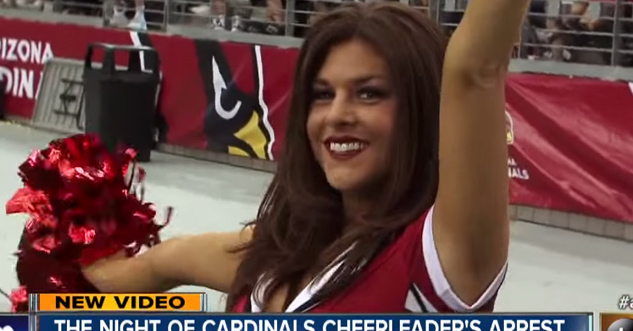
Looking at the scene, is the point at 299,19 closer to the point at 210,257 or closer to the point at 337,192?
the point at 210,257

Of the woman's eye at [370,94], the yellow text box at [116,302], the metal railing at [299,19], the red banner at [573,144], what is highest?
the woman's eye at [370,94]

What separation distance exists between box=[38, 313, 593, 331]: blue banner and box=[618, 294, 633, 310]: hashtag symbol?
448 centimetres

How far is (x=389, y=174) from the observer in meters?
1.64

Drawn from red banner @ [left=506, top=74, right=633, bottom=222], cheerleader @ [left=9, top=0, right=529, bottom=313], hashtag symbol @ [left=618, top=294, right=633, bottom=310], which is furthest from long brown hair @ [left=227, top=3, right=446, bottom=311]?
red banner @ [left=506, top=74, right=633, bottom=222]

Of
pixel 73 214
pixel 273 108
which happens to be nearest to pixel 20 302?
pixel 73 214

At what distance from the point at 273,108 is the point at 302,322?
9969 millimetres

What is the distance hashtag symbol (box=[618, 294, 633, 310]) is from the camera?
20.4ft

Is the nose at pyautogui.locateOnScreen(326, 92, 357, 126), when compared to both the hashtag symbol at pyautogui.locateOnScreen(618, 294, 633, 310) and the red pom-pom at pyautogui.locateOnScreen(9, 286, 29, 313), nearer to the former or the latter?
the red pom-pom at pyautogui.locateOnScreen(9, 286, 29, 313)

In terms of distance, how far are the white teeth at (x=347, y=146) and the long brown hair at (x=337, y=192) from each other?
1.9 inches

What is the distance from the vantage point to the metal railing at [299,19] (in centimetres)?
976

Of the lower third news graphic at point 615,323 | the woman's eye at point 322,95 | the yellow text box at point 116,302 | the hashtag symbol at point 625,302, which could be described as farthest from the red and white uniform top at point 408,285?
the hashtag symbol at point 625,302

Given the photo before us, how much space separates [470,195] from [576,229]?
7693 millimetres

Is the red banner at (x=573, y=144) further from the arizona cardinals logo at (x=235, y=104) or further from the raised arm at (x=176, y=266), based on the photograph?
the raised arm at (x=176, y=266)

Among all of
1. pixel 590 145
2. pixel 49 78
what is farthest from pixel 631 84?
pixel 49 78
